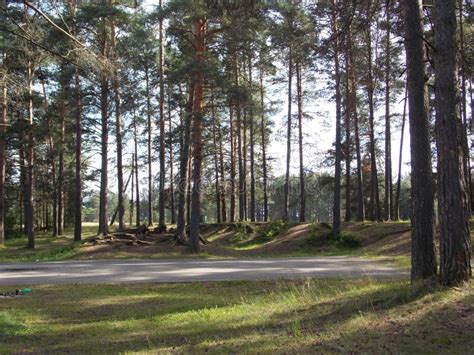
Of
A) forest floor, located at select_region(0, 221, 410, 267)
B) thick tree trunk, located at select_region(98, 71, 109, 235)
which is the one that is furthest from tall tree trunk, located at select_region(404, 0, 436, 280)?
thick tree trunk, located at select_region(98, 71, 109, 235)

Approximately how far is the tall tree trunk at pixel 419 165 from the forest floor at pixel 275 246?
35.3 feet

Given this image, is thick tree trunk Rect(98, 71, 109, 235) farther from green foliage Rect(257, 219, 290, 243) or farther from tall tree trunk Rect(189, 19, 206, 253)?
green foliage Rect(257, 219, 290, 243)

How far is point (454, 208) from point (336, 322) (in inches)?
93.2

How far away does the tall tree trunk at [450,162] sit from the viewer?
7.00 meters

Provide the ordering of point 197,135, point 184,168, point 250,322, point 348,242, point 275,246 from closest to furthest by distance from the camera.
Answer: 1. point 250,322
2. point 197,135
3. point 348,242
4. point 184,168
5. point 275,246

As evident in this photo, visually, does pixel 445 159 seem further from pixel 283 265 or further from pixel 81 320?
pixel 283 265

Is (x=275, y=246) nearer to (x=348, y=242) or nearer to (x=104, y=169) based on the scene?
(x=348, y=242)

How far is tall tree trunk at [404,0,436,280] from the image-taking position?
8156 millimetres

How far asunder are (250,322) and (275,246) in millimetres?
20552

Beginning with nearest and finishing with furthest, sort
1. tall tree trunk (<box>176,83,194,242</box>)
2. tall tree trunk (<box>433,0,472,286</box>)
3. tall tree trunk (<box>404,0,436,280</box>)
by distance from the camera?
tall tree trunk (<box>433,0,472,286</box>) < tall tree trunk (<box>404,0,436,280</box>) < tall tree trunk (<box>176,83,194,242</box>)

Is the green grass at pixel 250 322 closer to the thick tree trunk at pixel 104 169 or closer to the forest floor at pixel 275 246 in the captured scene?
the forest floor at pixel 275 246

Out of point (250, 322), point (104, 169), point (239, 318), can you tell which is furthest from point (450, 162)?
point (104, 169)

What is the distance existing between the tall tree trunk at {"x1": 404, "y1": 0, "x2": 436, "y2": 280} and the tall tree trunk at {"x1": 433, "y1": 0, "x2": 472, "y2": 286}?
3.31 feet

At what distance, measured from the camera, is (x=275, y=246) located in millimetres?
27672
